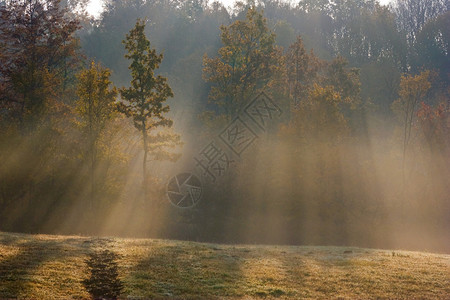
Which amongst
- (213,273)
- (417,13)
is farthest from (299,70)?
(417,13)

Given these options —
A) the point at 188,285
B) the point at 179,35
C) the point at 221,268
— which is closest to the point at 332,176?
the point at 221,268

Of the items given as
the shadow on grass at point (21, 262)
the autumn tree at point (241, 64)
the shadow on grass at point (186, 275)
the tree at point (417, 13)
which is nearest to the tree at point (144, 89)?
the autumn tree at point (241, 64)

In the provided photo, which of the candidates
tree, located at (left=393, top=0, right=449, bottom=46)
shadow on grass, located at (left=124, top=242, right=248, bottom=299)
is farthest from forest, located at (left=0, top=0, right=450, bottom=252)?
tree, located at (left=393, top=0, right=449, bottom=46)

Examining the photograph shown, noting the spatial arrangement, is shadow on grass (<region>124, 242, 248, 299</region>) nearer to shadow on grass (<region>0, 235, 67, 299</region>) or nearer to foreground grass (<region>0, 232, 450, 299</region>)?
foreground grass (<region>0, 232, 450, 299</region>)

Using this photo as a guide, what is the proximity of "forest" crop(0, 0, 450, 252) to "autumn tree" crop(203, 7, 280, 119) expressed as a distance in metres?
0.17

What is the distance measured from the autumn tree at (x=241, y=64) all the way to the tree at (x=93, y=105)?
15809mm

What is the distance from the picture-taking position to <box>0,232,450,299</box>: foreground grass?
13.7 meters

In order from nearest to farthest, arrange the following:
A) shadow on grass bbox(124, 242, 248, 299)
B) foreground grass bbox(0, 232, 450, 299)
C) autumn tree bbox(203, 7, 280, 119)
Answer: foreground grass bbox(0, 232, 450, 299) < shadow on grass bbox(124, 242, 248, 299) < autumn tree bbox(203, 7, 280, 119)

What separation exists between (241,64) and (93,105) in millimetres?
21179

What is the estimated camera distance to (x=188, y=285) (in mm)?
14797

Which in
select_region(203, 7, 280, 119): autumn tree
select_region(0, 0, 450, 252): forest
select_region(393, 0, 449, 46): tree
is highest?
select_region(393, 0, 449, 46): tree

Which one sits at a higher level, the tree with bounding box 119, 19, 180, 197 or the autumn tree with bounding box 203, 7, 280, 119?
the autumn tree with bounding box 203, 7, 280, 119

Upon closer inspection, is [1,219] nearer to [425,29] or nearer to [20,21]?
[20,21]

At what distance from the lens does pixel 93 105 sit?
3706cm
